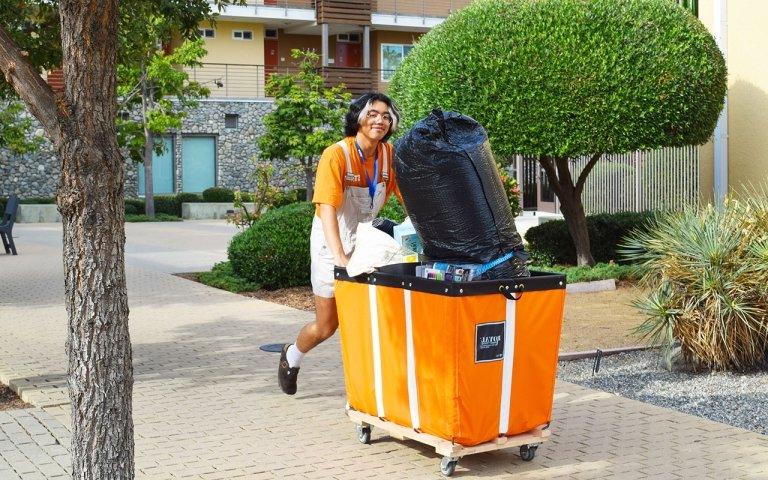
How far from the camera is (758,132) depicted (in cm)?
1491

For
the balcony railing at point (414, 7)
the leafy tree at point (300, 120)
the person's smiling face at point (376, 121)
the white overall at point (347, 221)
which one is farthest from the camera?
the balcony railing at point (414, 7)

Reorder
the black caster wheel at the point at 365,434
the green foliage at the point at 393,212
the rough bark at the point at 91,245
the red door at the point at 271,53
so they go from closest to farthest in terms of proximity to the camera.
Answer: the rough bark at the point at 91,245 < the black caster wheel at the point at 365,434 < the green foliage at the point at 393,212 < the red door at the point at 271,53

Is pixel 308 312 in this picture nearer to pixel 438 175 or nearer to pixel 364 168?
pixel 364 168

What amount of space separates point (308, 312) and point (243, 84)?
1267 inches

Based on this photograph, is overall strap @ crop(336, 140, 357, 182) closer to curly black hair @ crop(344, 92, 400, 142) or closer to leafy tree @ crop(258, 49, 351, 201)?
curly black hair @ crop(344, 92, 400, 142)

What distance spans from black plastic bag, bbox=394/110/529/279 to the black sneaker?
6.29 feet

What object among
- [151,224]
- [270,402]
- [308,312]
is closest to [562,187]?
[308,312]

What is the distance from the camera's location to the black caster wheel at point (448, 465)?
17.6ft

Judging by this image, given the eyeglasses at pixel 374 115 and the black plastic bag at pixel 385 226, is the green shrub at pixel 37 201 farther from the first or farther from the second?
the black plastic bag at pixel 385 226

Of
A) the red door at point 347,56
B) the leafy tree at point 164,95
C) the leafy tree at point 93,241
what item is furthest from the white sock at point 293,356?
the red door at point 347,56

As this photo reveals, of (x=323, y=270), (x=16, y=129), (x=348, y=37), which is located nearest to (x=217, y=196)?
(x=16, y=129)

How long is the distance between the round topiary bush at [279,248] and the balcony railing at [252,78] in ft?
92.8

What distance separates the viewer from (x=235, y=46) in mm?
43094

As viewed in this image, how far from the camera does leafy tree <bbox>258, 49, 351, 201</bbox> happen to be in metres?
33.9
